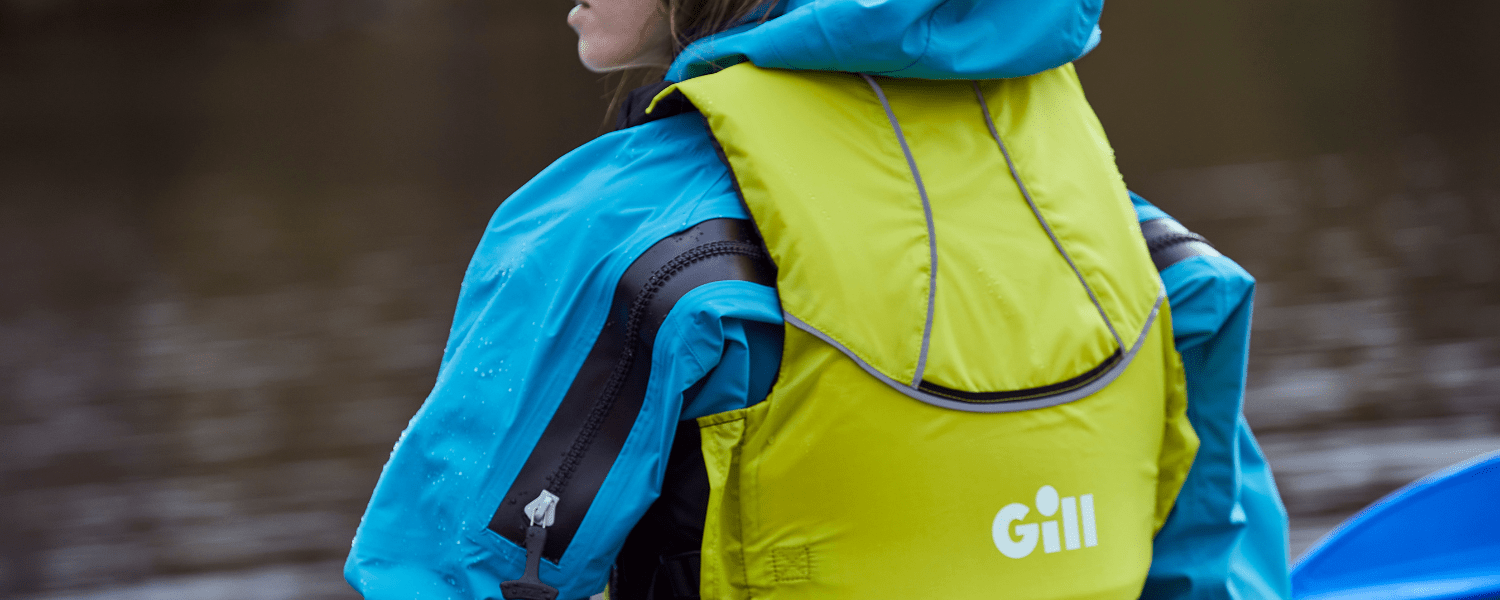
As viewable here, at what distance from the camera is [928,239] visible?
0.75m

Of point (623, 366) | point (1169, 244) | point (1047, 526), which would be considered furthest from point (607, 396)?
point (1169, 244)

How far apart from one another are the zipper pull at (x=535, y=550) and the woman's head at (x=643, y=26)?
0.34m

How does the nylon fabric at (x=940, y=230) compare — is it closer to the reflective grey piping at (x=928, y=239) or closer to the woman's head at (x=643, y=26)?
the reflective grey piping at (x=928, y=239)

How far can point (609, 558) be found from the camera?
74cm

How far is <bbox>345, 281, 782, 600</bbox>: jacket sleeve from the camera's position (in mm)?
703

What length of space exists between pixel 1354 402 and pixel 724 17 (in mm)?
3071

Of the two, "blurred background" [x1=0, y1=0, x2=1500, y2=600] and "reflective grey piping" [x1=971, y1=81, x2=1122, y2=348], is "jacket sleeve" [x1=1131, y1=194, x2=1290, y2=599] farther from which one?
"blurred background" [x1=0, y1=0, x2=1500, y2=600]

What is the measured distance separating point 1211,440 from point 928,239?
303mm

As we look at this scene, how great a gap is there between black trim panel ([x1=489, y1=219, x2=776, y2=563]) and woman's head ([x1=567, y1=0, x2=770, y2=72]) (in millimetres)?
191

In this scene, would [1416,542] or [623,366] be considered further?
[1416,542]

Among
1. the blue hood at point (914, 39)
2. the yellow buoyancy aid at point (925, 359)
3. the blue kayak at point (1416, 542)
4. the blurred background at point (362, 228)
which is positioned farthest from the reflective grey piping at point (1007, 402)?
the blurred background at point (362, 228)

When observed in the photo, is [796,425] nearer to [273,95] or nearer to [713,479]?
[713,479]

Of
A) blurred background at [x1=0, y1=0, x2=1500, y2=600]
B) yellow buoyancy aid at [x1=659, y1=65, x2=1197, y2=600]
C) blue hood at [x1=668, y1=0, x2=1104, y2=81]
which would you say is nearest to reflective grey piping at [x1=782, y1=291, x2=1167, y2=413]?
yellow buoyancy aid at [x1=659, y1=65, x2=1197, y2=600]

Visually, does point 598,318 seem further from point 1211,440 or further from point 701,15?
point 1211,440
